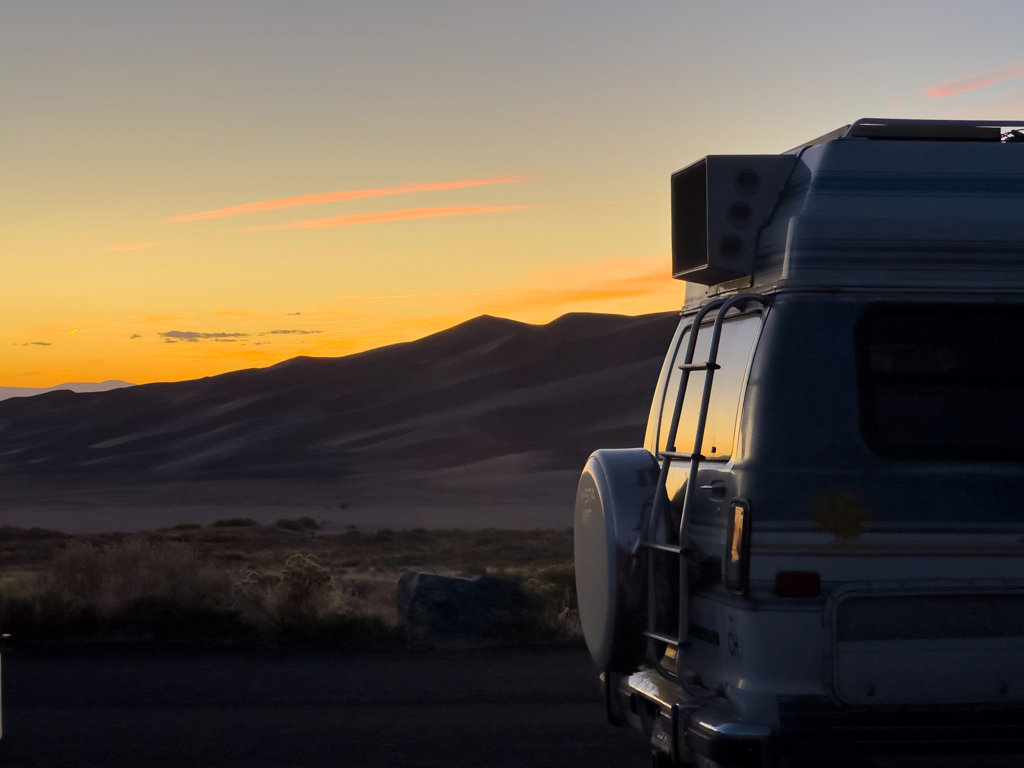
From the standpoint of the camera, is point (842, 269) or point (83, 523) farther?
point (83, 523)

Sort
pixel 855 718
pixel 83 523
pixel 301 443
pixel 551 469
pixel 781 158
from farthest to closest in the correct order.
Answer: pixel 301 443 → pixel 551 469 → pixel 83 523 → pixel 781 158 → pixel 855 718

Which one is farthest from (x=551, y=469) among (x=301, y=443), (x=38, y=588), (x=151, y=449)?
(x=38, y=588)

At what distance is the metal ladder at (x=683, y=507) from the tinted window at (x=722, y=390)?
0.22 ft

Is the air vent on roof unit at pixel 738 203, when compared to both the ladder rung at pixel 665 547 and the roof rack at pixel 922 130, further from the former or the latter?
the ladder rung at pixel 665 547

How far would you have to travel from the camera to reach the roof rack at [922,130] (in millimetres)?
4848

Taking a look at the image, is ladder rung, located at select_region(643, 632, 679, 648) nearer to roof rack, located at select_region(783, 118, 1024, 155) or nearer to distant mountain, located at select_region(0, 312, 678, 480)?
roof rack, located at select_region(783, 118, 1024, 155)

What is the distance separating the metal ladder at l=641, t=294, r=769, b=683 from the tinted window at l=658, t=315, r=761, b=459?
66 mm

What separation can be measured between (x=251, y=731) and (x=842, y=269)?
4.84m

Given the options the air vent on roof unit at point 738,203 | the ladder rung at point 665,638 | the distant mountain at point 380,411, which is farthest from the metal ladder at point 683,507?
the distant mountain at point 380,411

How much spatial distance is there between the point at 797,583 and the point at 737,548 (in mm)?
244

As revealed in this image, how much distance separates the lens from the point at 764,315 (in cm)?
454

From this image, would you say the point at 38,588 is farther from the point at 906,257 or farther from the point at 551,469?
the point at 551,469

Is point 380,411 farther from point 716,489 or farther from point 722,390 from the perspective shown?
point 716,489

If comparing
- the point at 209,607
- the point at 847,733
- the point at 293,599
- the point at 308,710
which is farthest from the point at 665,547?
the point at 209,607
